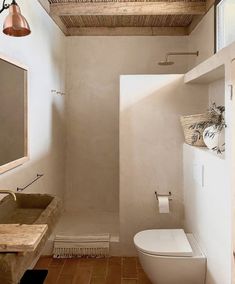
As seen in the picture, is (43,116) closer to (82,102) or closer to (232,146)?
(82,102)

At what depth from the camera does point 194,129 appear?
2.72 m

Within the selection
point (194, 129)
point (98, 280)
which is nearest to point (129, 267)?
point (98, 280)

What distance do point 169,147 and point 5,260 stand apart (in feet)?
7.34

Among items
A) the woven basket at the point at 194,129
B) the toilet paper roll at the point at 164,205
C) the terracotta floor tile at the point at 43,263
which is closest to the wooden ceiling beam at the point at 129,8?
the woven basket at the point at 194,129

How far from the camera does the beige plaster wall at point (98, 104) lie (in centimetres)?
409

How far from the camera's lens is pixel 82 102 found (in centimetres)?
414

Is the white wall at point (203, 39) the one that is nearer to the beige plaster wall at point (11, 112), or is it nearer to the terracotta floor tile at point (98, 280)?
the beige plaster wall at point (11, 112)

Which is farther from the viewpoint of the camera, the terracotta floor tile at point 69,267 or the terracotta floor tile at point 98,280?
the terracotta floor tile at point 69,267

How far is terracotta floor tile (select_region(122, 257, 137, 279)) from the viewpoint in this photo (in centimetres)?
277

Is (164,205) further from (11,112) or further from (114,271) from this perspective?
(11,112)

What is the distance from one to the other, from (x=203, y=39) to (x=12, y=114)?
7.16 ft

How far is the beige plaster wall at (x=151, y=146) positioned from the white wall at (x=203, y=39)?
452 millimetres

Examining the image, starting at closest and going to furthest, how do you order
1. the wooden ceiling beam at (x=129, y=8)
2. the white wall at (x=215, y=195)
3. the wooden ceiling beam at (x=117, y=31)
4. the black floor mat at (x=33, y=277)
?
the white wall at (x=215, y=195)
the black floor mat at (x=33, y=277)
the wooden ceiling beam at (x=129, y=8)
the wooden ceiling beam at (x=117, y=31)

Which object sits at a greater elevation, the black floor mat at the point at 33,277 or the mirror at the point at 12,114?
the mirror at the point at 12,114
